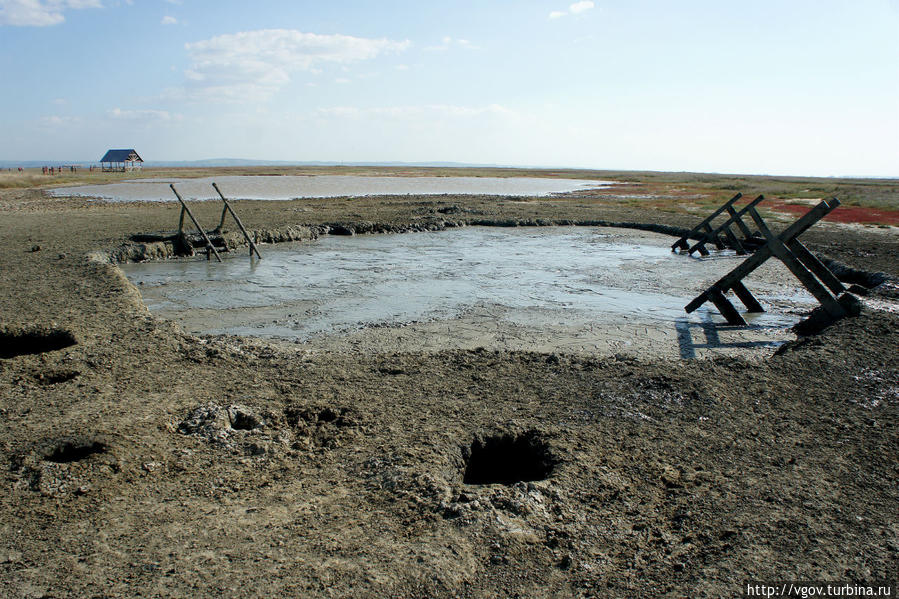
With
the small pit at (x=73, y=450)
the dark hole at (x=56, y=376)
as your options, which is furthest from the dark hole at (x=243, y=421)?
the dark hole at (x=56, y=376)

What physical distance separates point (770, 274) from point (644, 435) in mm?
11109

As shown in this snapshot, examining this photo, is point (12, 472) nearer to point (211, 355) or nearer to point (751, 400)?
point (211, 355)

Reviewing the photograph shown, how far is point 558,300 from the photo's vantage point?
11.0 m

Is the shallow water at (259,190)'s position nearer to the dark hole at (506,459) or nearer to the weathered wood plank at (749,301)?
the weathered wood plank at (749,301)

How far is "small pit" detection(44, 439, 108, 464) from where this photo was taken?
435cm

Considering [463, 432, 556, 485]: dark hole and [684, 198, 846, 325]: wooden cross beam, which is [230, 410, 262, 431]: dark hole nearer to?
[463, 432, 556, 485]: dark hole

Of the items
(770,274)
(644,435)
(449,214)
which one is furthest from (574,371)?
(449,214)

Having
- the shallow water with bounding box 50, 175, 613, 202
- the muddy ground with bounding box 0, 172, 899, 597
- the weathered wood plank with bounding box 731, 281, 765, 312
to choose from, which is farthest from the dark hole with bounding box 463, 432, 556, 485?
the shallow water with bounding box 50, 175, 613, 202

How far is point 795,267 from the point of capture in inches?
337

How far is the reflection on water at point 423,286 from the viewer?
959cm

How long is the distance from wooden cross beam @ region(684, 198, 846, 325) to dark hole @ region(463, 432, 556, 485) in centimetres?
560

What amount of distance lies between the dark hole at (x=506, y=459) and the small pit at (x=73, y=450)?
110 inches

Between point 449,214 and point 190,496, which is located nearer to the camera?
point 190,496

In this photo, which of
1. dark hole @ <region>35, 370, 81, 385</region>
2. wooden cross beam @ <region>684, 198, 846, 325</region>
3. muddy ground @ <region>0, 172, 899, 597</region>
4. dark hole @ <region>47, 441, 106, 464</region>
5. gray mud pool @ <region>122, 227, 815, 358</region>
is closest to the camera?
muddy ground @ <region>0, 172, 899, 597</region>
